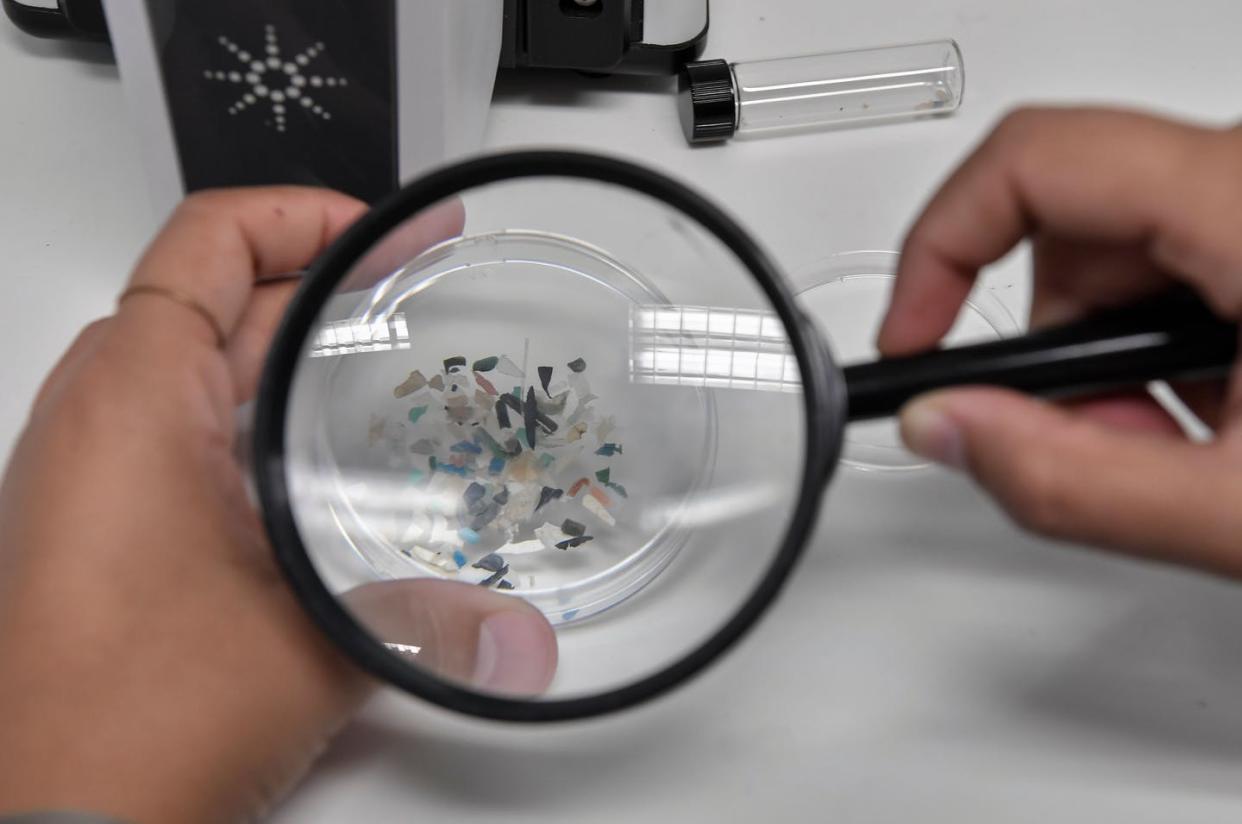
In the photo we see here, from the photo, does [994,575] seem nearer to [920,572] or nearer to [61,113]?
[920,572]

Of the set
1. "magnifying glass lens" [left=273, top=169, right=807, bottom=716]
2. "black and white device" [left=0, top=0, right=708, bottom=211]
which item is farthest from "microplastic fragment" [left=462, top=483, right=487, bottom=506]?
"black and white device" [left=0, top=0, right=708, bottom=211]

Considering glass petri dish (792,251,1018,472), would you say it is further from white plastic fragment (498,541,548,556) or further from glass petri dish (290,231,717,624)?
white plastic fragment (498,541,548,556)

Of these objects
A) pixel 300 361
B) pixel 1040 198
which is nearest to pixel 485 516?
pixel 300 361

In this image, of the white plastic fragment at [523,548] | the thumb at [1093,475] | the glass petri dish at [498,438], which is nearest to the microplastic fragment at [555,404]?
the glass petri dish at [498,438]

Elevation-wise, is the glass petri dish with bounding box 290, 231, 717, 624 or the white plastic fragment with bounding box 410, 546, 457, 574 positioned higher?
the glass petri dish with bounding box 290, 231, 717, 624

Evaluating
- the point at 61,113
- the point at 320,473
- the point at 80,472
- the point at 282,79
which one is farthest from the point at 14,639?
the point at 61,113

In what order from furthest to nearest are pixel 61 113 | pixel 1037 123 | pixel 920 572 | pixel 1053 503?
pixel 61 113
pixel 920 572
pixel 1037 123
pixel 1053 503

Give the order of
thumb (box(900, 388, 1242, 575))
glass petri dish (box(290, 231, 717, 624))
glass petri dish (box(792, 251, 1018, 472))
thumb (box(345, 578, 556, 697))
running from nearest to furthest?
thumb (box(900, 388, 1242, 575))
thumb (box(345, 578, 556, 697))
glass petri dish (box(290, 231, 717, 624))
glass petri dish (box(792, 251, 1018, 472))
